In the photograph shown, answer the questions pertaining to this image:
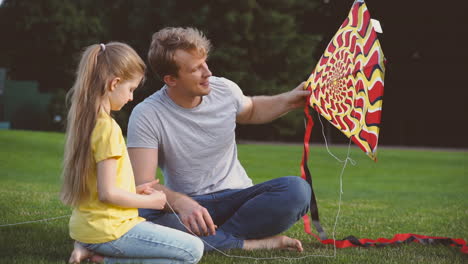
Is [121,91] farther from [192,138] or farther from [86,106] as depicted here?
[192,138]

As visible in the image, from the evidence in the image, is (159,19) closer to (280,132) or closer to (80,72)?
(280,132)

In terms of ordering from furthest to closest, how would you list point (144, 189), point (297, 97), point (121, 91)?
point (297, 97), point (144, 189), point (121, 91)

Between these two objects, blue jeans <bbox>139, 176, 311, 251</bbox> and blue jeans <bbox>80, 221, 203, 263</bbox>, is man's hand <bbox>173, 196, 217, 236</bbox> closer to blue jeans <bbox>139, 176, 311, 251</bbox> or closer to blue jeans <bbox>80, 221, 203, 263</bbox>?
blue jeans <bbox>80, 221, 203, 263</bbox>

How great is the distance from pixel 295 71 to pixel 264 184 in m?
23.9

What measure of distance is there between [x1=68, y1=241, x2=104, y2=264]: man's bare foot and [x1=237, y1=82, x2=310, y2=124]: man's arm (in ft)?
4.53

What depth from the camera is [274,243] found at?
12.2 ft

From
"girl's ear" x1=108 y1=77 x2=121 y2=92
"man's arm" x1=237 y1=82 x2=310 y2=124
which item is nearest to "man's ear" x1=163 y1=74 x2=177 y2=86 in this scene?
"man's arm" x1=237 y1=82 x2=310 y2=124

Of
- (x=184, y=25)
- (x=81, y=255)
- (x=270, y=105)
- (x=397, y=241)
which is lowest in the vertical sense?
(x=184, y=25)

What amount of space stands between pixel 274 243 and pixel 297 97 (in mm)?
943

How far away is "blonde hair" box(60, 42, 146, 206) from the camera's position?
288cm

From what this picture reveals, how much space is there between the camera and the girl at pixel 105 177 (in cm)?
287

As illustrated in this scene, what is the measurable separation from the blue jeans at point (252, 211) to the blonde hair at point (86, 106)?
83 centimetres

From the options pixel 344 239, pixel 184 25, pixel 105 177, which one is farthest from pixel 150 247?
pixel 184 25

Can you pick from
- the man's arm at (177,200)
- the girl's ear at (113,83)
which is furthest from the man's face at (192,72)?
the girl's ear at (113,83)
